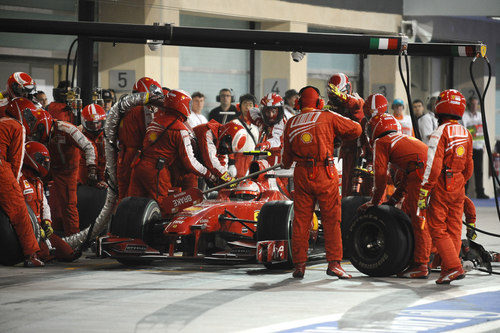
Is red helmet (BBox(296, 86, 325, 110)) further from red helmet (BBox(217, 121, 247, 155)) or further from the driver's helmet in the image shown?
red helmet (BBox(217, 121, 247, 155))

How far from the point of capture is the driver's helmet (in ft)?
36.9

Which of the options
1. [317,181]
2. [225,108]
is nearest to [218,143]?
[317,181]

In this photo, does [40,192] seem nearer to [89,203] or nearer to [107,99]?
[89,203]

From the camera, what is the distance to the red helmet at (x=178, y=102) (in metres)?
11.1

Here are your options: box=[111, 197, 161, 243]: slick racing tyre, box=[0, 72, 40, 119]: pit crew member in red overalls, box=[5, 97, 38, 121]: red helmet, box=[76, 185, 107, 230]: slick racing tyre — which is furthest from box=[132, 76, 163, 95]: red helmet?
box=[111, 197, 161, 243]: slick racing tyre

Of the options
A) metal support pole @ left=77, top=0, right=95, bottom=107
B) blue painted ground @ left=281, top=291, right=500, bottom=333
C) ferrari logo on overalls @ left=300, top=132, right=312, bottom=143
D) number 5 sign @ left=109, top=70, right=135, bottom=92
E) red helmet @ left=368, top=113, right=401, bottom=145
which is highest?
number 5 sign @ left=109, top=70, right=135, bottom=92

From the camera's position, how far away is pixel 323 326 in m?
6.95

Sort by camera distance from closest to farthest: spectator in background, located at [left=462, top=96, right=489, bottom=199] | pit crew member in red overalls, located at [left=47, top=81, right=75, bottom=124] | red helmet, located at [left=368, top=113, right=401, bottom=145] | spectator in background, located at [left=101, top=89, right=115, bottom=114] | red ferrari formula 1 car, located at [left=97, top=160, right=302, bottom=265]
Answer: red helmet, located at [left=368, top=113, right=401, bottom=145] → red ferrari formula 1 car, located at [left=97, top=160, right=302, bottom=265] → pit crew member in red overalls, located at [left=47, top=81, right=75, bottom=124] → spectator in background, located at [left=101, top=89, right=115, bottom=114] → spectator in background, located at [left=462, top=96, right=489, bottom=199]

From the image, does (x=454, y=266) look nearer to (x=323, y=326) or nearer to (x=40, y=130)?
(x=323, y=326)

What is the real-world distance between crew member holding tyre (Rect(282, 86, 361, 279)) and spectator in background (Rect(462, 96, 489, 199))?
40.3 feet

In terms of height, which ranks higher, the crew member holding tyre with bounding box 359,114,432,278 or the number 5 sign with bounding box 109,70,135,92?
the number 5 sign with bounding box 109,70,135,92

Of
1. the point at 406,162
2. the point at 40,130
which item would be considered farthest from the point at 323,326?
the point at 40,130

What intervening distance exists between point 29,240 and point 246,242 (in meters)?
2.35

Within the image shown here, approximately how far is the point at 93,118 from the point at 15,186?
7.42ft
